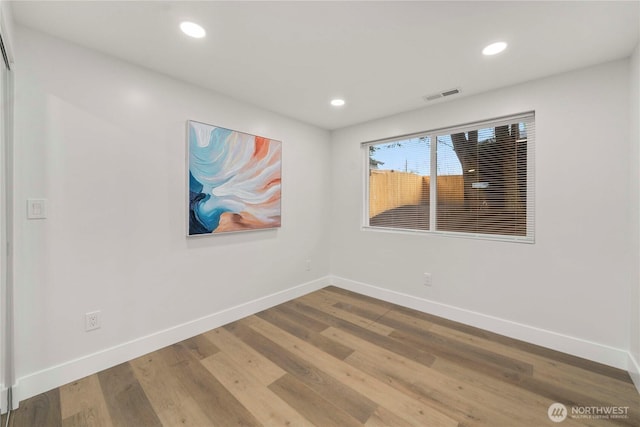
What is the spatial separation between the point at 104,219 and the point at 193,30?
1.48m

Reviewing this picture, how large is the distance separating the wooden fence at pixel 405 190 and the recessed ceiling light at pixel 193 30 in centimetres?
253

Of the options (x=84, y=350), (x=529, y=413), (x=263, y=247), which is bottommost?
(x=529, y=413)

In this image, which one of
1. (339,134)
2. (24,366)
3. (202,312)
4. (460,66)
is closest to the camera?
(24,366)

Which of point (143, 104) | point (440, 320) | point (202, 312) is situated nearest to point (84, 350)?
point (202, 312)

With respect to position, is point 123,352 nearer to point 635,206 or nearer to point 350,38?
point 350,38

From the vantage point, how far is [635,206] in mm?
1899

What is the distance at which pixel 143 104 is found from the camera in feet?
7.13

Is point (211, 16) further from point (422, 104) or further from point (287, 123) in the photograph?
point (422, 104)

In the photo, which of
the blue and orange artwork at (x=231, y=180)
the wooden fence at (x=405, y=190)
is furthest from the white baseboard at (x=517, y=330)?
the blue and orange artwork at (x=231, y=180)

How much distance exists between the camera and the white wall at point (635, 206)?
1819 mm

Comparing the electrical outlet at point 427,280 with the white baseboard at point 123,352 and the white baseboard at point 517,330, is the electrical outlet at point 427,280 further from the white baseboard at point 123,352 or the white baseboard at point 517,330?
the white baseboard at point 123,352

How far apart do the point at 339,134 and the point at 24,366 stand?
147 inches

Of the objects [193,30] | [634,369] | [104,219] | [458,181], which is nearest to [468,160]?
[458,181]

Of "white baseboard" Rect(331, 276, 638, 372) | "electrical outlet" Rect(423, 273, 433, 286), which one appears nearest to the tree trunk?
"electrical outlet" Rect(423, 273, 433, 286)
